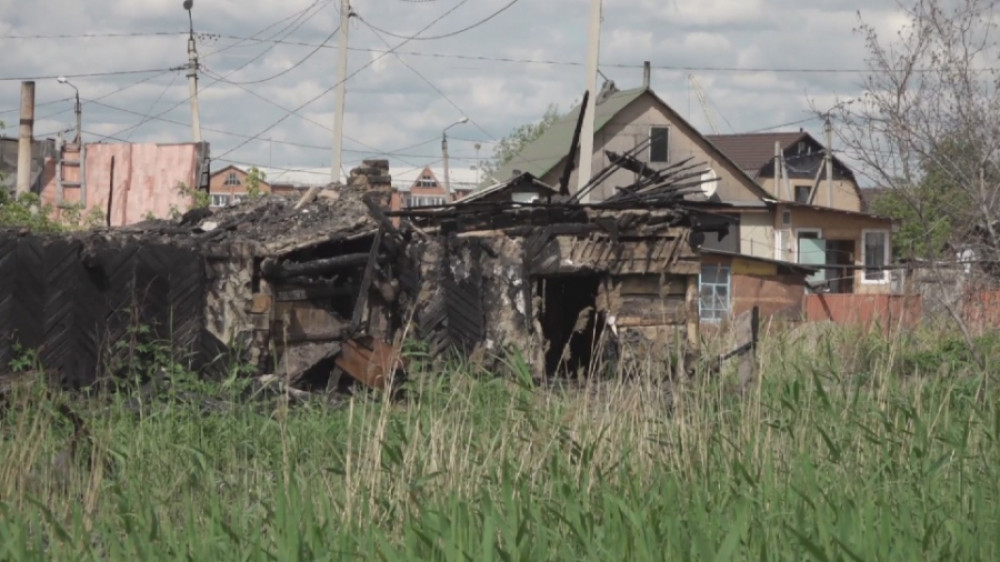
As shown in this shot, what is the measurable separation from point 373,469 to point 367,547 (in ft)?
3.05

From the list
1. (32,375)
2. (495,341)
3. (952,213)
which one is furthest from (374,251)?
(952,213)

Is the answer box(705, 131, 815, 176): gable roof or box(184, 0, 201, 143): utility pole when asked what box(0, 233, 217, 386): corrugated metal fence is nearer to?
box(184, 0, 201, 143): utility pole

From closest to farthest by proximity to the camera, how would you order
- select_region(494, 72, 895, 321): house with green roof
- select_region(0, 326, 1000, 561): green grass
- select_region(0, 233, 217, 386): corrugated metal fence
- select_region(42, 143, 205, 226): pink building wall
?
select_region(0, 326, 1000, 561): green grass, select_region(0, 233, 217, 386): corrugated metal fence, select_region(42, 143, 205, 226): pink building wall, select_region(494, 72, 895, 321): house with green roof

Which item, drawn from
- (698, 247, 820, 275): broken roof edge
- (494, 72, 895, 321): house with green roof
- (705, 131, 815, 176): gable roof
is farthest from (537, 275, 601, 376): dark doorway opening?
(705, 131, 815, 176): gable roof

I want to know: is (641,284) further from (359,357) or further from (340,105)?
(340,105)

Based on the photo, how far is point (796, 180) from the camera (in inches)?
2477

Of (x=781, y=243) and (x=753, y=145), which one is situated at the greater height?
(x=753, y=145)

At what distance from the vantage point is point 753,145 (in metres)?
64.1

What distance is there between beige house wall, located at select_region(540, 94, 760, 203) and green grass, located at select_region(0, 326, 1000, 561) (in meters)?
34.1

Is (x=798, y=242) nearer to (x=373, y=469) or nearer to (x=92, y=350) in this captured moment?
(x=92, y=350)

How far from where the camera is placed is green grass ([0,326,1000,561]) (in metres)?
4.81

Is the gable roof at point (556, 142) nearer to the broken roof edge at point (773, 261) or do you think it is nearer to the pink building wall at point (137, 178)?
the broken roof edge at point (773, 261)

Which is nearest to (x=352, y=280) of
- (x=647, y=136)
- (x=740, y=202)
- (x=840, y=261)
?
(x=740, y=202)

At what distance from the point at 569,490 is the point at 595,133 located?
3651 cm
